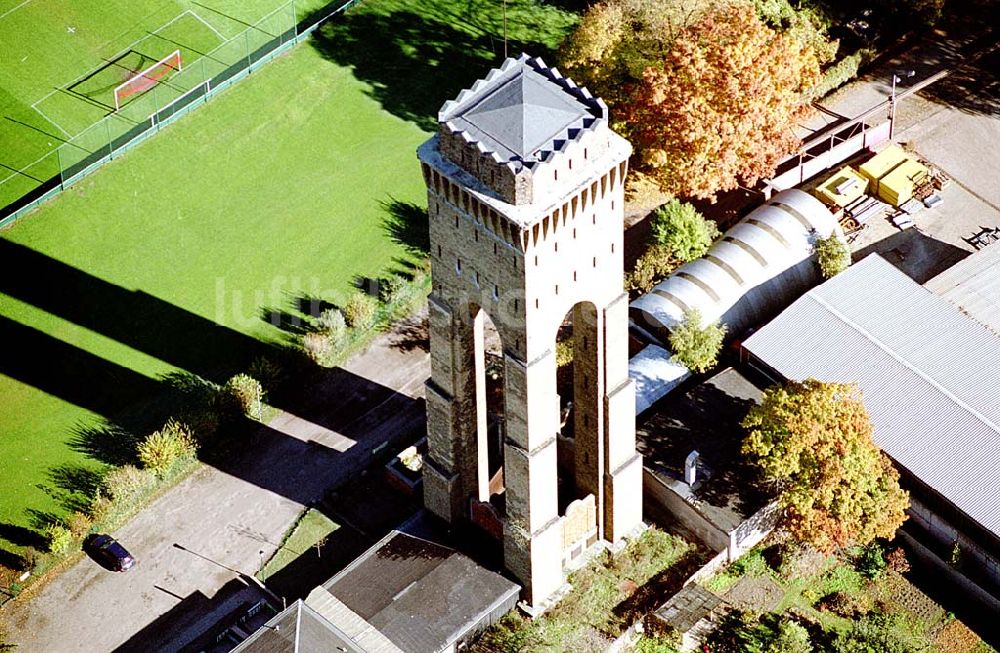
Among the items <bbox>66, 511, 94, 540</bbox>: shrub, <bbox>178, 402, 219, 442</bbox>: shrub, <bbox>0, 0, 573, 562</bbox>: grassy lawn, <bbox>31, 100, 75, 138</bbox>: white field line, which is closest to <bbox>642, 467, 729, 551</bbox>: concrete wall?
<bbox>178, 402, 219, 442</bbox>: shrub

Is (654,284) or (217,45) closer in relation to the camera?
(654,284)

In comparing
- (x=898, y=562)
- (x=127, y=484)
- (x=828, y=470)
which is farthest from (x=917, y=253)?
(x=127, y=484)

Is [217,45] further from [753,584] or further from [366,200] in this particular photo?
[753,584]

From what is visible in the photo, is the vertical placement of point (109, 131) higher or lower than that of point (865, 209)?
higher

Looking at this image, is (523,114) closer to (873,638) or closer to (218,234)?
(873,638)

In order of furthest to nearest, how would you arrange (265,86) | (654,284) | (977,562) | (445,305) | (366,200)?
(265,86)
(366,200)
(654,284)
(977,562)
(445,305)

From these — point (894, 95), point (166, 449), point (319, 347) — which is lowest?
point (166, 449)

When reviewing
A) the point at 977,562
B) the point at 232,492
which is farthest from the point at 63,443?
the point at 977,562

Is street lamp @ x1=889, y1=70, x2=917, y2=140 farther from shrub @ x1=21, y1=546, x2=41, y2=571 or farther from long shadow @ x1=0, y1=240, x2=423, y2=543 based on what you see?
shrub @ x1=21, y1=546, x2=41, y2=571
